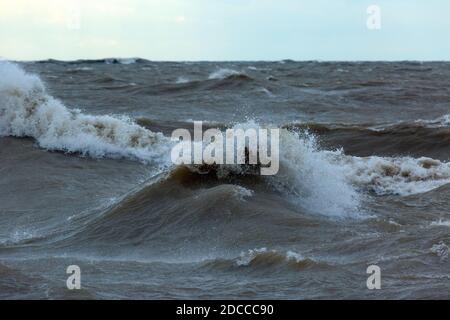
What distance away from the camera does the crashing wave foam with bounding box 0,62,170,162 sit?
13844 mm

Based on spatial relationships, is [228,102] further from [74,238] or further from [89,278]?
[89,278]

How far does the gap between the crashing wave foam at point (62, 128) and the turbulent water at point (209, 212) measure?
32 millimetres

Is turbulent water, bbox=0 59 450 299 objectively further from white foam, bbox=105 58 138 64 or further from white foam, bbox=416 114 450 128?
white foam, bbox=105 58 138 64

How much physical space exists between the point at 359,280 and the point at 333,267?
15.0 inches

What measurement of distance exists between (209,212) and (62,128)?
729 cm

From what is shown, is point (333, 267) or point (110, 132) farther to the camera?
point (110, 132)

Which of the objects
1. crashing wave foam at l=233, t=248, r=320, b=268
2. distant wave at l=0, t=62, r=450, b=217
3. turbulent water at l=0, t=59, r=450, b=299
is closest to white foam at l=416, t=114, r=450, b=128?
turbulent water at l=0, t=59, r=450, b=299

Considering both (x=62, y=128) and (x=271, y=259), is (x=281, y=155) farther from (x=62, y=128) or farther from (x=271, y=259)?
(x=62, y=128)

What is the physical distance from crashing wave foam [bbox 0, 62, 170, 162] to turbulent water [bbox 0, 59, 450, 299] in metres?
0.03

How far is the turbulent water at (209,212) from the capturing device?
5672 millimetres

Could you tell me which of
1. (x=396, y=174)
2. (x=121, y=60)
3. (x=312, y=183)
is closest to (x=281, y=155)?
(x=312, y=183)
